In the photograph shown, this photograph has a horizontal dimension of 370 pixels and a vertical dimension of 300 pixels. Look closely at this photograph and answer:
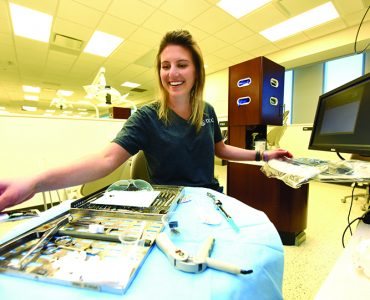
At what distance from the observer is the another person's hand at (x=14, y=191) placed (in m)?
0.42

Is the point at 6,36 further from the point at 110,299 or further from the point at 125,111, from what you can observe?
the point at 110,299

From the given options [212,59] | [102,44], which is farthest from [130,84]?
[212,59]

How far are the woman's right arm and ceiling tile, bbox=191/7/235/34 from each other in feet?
9.59

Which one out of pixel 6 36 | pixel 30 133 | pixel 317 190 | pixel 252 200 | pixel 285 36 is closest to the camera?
pixel 252 200

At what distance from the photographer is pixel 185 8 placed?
2.82 meters

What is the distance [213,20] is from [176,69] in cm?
272

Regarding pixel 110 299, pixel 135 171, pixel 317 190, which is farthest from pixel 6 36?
pixel 317 190

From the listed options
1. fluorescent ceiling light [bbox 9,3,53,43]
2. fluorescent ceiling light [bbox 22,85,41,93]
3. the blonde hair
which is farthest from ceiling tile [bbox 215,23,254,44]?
fluorescent ceiling light [bbox 22,85,41,93]

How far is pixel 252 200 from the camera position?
1758mm

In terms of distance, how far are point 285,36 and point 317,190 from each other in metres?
2.70

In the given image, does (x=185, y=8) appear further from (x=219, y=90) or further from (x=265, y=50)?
(x=219, y=90)

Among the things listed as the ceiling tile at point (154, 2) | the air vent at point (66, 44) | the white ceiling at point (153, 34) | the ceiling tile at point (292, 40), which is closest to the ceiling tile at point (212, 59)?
the white ceiling at point (153, 34)

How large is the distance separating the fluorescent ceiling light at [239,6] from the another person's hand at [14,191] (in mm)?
3129

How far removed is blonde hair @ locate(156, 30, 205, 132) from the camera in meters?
1.00
